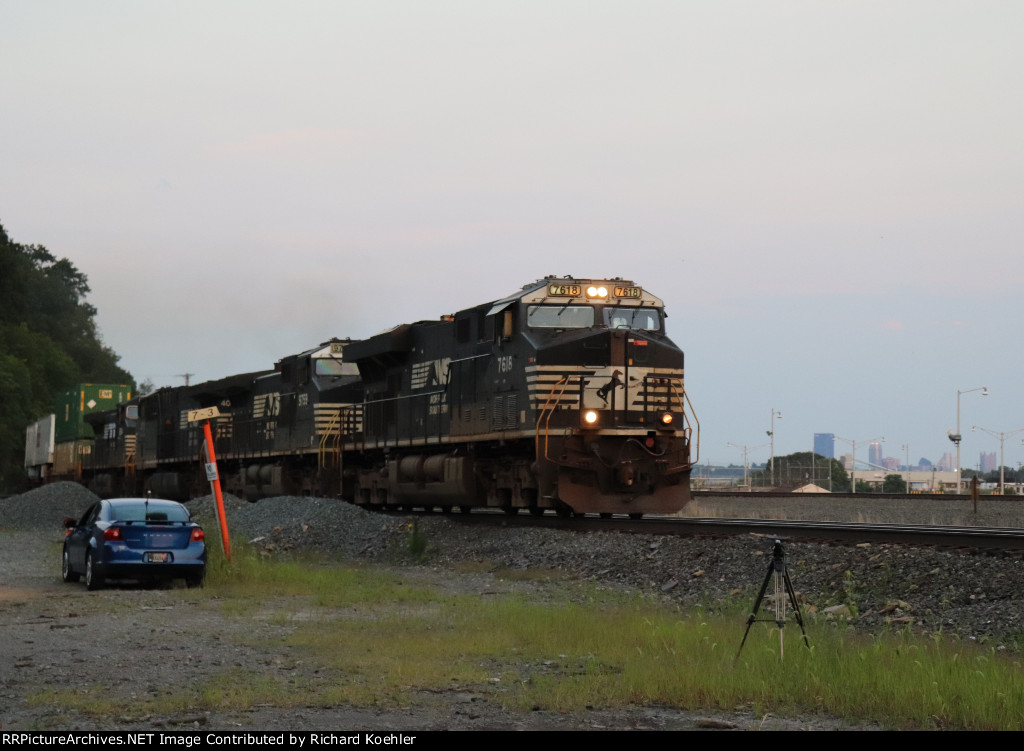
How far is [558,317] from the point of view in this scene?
22.3 metres

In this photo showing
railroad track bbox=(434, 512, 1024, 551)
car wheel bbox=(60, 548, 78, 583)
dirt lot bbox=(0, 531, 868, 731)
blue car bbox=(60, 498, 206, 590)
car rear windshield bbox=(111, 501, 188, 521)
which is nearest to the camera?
dirt lot bbox=(0, 531, 868, 731)

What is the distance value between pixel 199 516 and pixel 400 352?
240 inches

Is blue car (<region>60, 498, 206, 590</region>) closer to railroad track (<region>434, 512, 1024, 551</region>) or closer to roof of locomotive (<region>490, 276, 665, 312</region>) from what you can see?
railroad track (<region>434, 512, 1024, 551</region>)

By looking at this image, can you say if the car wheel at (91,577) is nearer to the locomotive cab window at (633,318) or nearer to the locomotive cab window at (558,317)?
the locomotive cab window at (558,317)

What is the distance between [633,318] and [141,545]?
998 centimetres

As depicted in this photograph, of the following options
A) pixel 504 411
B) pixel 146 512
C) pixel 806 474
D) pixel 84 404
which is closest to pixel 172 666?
pixel 146 512

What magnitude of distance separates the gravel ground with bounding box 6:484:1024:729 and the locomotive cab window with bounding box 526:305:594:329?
12.4ft

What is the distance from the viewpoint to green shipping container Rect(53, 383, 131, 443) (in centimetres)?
5634

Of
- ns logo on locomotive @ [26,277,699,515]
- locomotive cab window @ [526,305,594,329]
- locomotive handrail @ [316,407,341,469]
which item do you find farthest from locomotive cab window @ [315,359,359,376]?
locomotive cab window @ [526,305,594,329]

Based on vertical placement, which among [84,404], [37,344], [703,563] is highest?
[37,344]

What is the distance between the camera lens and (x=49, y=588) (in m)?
17.1

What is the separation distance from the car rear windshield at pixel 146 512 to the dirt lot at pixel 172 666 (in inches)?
37.6

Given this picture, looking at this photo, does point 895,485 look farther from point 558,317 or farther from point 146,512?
point 146,512

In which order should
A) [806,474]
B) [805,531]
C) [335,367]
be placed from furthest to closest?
1. [806,474]
2. [335,367]
3. [805,531]
